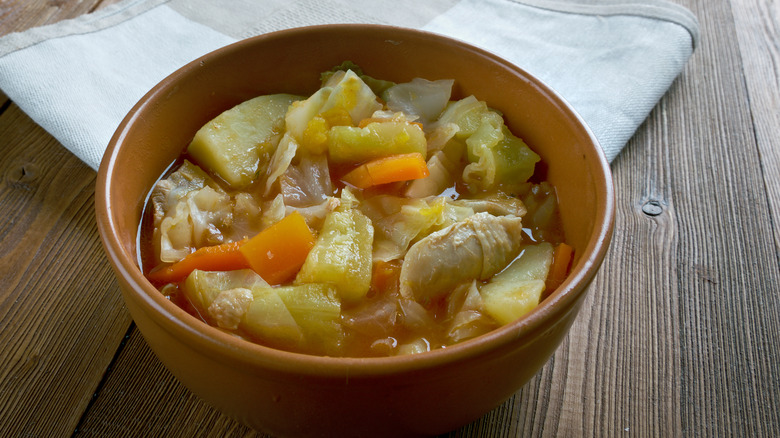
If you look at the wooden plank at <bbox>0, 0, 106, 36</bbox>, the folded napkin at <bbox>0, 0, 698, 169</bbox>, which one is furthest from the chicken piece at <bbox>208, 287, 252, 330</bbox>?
the wooden plank at <bbox>0, 0, 106, 36</bbox>

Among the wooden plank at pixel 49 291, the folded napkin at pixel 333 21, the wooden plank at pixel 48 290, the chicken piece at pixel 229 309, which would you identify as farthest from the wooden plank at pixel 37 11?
the chicken piece at pixel 229 309

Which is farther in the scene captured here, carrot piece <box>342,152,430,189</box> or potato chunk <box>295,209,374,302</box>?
carrot piece <box>342,152,430,189</box>

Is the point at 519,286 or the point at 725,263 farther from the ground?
the point at 519,286

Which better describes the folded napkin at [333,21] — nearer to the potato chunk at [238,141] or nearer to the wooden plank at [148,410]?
the potato chunk at [238,141]

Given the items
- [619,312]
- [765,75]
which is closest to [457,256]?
[619,312]

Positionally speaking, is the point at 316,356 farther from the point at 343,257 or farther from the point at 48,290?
the point at 48,290

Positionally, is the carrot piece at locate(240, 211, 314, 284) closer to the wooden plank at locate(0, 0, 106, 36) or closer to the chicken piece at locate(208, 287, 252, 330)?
the chicken piece at locate(208, 287, 252, 330)
